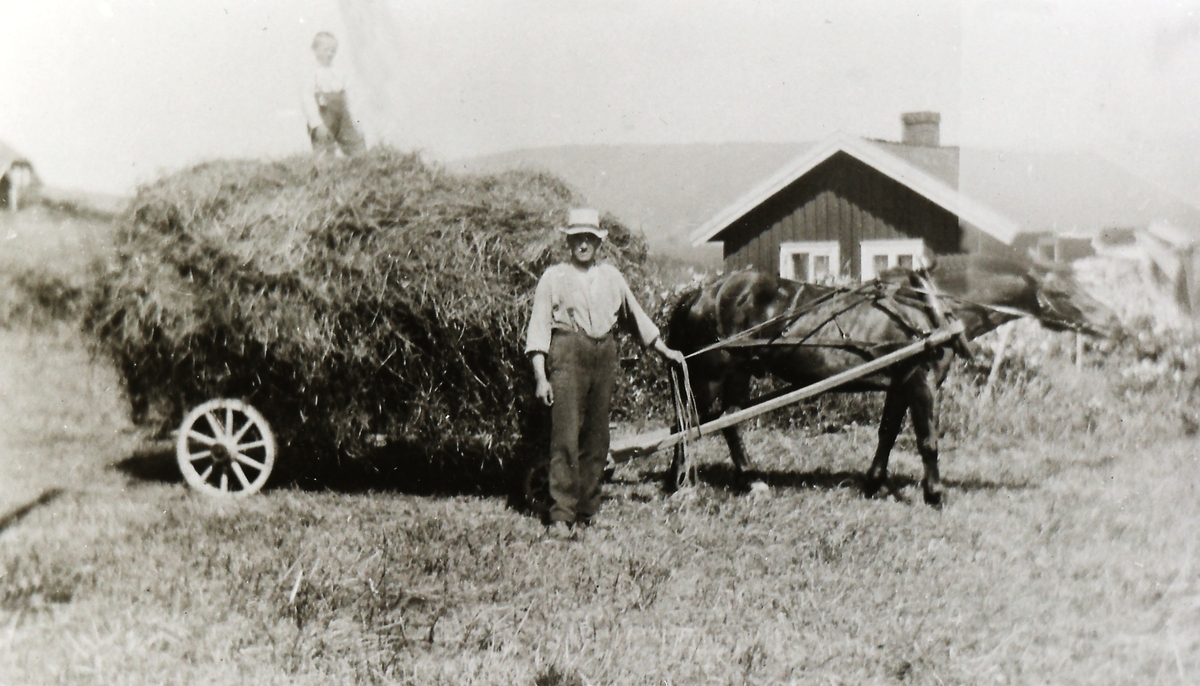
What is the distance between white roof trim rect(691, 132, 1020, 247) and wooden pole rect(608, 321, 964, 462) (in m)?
6.72

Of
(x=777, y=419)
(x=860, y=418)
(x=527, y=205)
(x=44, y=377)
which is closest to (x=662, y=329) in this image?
(x=777, y=419)

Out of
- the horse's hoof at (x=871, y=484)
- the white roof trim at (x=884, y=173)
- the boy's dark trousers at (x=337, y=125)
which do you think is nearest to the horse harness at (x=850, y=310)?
the horse's hoof at (x=871, y=484)

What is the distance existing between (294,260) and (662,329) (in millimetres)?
4727

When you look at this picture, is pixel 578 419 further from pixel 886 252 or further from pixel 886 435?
pixel 886 252

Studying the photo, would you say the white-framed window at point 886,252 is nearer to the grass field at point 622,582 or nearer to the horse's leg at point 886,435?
the grass field at point 622,582

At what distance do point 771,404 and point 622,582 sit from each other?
6.69 feet

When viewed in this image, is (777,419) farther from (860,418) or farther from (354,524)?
(354,524)

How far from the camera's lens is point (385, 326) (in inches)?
218

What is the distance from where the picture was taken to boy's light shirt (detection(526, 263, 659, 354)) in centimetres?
520

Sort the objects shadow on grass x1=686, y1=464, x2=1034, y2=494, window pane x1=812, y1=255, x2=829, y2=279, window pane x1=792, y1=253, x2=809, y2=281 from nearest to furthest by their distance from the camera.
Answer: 1. shadow on grass x1=686, y1=464, x2=1034, y2=494
2. window pane x1=812, y1=255, x2=829, y2=279
3. window pane x1=792, y1=253, x2=809, y2=281

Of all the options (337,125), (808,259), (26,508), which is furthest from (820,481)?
(808,259)

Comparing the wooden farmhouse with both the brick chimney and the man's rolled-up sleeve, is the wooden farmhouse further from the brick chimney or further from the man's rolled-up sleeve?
the man's rolled-up sleeve

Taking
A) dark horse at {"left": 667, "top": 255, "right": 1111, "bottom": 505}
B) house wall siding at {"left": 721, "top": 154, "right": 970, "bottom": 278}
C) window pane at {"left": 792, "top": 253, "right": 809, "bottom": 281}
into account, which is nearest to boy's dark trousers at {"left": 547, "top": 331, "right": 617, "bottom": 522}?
dark horse at {"left": 667, "top": 255, "right": 1111, "bottom": 505}

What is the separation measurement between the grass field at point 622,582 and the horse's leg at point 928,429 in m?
0.16
